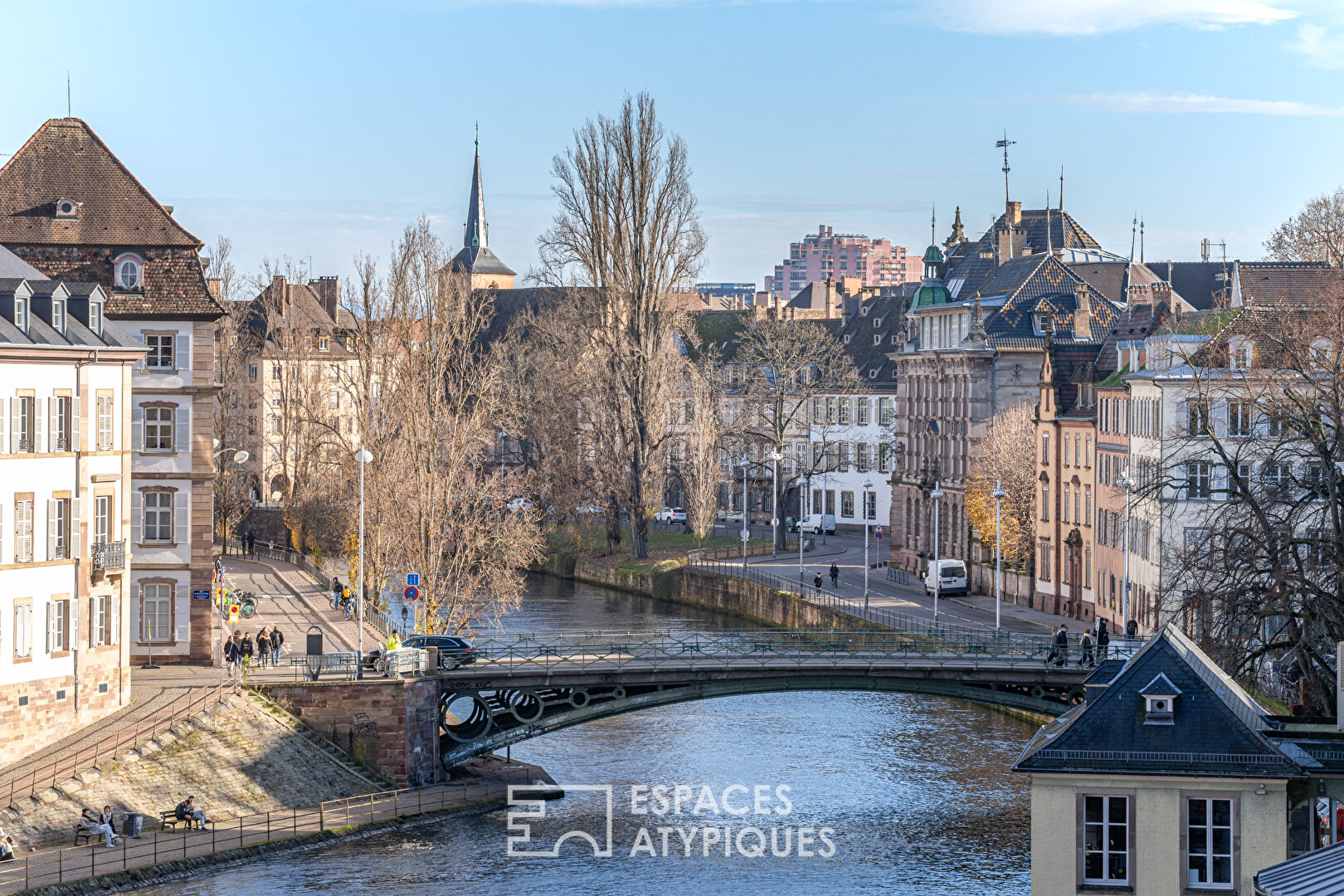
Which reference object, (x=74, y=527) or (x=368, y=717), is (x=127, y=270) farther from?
(x=368, y=717)

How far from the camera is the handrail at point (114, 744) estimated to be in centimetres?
4194

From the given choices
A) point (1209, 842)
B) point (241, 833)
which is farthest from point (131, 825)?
point (1209, 842)

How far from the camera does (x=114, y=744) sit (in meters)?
44.6

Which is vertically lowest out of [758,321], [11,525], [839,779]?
[839,779]

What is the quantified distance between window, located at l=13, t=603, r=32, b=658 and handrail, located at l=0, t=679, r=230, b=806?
274 cm

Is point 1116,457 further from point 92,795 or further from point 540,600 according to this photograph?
point 92,795

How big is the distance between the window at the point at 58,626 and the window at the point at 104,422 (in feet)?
12.9

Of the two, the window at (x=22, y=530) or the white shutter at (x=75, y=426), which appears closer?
the window at (x=22, y=530)

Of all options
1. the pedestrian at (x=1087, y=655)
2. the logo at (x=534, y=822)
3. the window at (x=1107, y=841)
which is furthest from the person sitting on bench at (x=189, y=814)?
the pedestrian at (x=1087, y=655)

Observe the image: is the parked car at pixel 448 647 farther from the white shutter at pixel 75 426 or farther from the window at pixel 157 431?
the white shutter at pixel 75 426

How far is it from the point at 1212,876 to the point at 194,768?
23086 mm

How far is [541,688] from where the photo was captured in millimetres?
50500

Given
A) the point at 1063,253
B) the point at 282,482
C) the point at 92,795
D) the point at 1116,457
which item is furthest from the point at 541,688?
the point at 1063,253

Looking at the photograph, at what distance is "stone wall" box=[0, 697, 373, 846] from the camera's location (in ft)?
135
